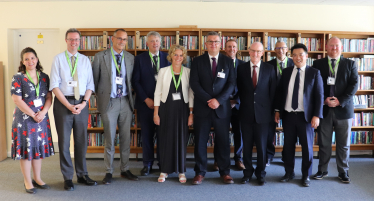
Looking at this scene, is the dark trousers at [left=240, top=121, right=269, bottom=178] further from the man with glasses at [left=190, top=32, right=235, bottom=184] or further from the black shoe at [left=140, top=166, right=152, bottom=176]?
the black shoe at [left=140, top=166, right=152, bottom=176]

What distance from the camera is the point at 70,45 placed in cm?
331

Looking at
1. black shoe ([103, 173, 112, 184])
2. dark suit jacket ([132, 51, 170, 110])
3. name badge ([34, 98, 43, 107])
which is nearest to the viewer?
name badge ([34, 98, 43, 107])

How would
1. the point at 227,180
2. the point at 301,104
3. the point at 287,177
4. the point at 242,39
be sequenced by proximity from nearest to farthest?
1. the point at 301,104
2. the point at 227,180
3. the point at 287,177
4. the point at 242,39

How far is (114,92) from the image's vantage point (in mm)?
3533

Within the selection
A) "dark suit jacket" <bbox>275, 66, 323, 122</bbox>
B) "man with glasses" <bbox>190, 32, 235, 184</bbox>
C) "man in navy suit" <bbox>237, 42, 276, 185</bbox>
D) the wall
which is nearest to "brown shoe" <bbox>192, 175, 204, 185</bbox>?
"man with glasses" <bbox>190, 32, 235, 184</bbox>

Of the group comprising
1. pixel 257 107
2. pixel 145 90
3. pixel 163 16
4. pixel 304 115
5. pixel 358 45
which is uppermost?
pixel 163 16

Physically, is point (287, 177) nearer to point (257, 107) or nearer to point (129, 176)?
point (257, 107)

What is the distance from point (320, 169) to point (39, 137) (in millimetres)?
3780

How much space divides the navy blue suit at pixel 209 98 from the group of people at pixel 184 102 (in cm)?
1

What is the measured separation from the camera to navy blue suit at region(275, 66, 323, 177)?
131 inches

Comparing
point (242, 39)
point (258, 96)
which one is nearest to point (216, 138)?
point (258, 96)

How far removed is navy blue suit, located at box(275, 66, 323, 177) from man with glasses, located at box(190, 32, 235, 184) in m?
0.73

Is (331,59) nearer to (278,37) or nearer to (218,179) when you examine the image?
(278,37)

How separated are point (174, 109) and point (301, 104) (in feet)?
5.42
